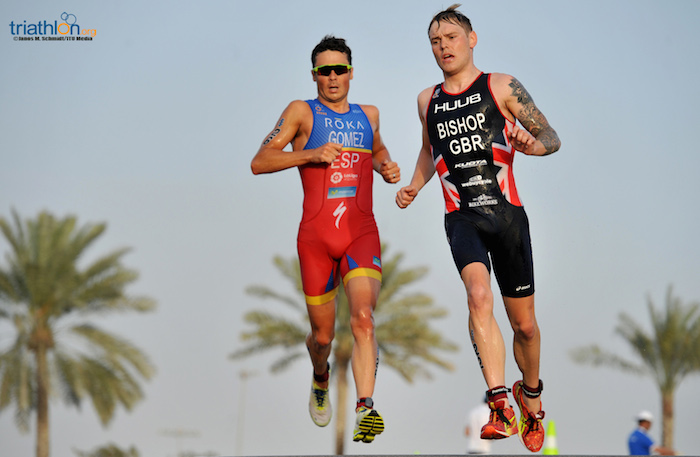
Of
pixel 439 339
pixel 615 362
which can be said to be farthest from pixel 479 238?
pixel 615 362

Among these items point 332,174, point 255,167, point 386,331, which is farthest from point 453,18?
point 386,331

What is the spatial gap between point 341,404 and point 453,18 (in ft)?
57.8

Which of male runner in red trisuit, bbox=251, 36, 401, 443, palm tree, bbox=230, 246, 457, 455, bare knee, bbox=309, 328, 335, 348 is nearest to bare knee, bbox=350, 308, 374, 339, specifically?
male runner in red trisuit, bbox=251, 36, 401, 443

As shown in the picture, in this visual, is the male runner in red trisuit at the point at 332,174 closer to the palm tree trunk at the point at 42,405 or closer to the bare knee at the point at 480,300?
the bare knee at the point at 480,300

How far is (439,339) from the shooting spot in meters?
23.2

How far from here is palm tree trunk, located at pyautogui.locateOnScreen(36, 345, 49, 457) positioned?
21953 millimetres

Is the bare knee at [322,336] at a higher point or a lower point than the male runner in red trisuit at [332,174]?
lower

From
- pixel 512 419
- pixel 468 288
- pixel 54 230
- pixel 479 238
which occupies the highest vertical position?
pixel 54 230

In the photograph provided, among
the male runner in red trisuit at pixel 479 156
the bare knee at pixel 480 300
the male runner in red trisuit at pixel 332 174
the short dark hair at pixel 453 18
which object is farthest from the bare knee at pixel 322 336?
the short dark hair at pixel 453 18

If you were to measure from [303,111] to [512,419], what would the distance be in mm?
3076

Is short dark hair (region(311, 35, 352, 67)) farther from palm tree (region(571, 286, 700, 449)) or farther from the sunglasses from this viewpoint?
palm tree (region(571, 286, 700, 449))

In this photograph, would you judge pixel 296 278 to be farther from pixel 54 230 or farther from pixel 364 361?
pixel 364 361

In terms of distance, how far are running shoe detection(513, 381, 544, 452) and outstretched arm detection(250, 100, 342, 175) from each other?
8.60 feet

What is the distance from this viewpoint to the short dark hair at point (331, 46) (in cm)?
755
